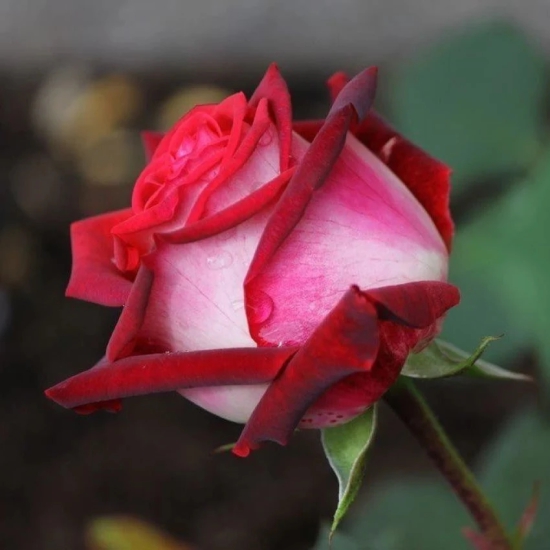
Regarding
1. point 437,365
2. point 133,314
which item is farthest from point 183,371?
point 437,365

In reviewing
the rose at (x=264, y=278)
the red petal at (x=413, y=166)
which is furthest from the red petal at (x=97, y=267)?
the red petal at (x=413, y=166)

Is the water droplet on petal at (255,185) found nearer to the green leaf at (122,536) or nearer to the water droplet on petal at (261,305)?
the water droplet on petal at (261,305)

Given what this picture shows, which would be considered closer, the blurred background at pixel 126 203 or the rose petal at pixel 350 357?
the rose petal at pixel 350 357

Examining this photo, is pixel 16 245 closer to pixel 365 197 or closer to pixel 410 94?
pixel 410 94

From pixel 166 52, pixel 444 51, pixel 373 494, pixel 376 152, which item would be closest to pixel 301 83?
pixel 166 52

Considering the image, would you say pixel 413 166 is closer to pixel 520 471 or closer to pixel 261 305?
pixel 261 305

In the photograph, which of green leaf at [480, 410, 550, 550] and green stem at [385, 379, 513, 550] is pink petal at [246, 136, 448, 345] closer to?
green stem at [385, 379, 513, 550]

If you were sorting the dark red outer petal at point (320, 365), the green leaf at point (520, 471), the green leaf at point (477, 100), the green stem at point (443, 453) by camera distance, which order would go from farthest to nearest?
the green leaf at point (477, 100) < the green leaf at point (520, 471) < the green stem at point (443, 453) < the dark red outer petal at point (320, 365)
